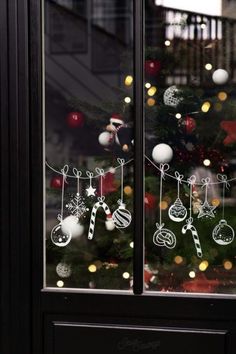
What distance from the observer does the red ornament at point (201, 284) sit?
3.33 meters

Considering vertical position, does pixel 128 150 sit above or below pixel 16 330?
above

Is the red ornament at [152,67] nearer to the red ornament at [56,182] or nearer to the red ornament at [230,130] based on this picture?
the red ornament at [230,130]

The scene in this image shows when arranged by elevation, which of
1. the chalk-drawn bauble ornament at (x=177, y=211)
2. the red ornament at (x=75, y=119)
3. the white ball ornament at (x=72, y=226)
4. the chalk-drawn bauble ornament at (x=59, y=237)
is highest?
the red ornament at (x=75, y=119)

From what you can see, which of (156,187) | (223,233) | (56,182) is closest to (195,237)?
(223,233)

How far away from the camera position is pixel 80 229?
11.3 feet

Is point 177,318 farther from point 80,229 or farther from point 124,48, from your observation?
point 124,48

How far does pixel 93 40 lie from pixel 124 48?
24 cm

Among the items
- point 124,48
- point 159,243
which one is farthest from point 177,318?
point 124,48

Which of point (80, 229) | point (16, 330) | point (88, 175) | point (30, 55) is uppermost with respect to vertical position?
point (30, 55)

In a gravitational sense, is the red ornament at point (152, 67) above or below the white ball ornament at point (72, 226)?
above

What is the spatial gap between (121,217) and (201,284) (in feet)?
2.16

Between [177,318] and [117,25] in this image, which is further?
[117,25]

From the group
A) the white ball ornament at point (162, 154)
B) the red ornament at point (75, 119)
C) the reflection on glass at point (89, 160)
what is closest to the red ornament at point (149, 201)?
the reflection on glass at point (89, 160)

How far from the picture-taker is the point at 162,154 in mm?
3361
